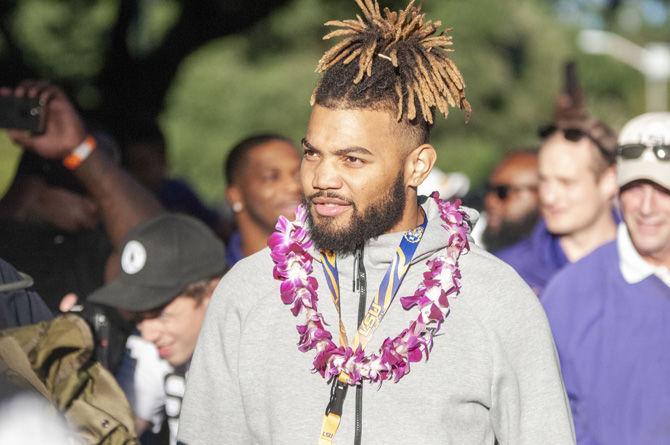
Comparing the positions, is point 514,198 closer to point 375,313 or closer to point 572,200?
point 572,200

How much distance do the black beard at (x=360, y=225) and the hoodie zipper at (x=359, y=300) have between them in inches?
1.6

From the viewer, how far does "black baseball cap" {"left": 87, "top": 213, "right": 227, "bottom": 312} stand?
529 centimetres

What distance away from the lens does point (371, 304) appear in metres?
3.70

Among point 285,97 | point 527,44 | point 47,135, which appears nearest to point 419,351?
point 47,135

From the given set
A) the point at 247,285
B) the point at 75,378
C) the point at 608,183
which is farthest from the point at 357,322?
the point at 608,183

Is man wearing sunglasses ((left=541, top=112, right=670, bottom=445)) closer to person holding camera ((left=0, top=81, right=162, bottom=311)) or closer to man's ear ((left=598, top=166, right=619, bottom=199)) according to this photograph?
man's ear ((left=598, top=166, right=619, bottom=199))

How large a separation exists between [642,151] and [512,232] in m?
3.91

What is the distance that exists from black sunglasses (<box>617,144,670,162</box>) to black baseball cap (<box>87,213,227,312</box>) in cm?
177

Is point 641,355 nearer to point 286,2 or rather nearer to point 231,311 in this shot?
point 231,311

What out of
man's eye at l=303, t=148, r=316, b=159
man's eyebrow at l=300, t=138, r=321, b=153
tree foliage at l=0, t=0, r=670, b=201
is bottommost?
tree foliage at l=0, t=0, r=670, b=201

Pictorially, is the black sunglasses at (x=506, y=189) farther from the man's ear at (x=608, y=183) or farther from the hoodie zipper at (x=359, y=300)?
the hoodie zipper at (x=359, y=300)

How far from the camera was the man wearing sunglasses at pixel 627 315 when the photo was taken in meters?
5.14

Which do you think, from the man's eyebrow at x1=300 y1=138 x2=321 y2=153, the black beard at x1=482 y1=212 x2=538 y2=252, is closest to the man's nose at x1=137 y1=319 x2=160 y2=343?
the man's eyebrow at x1=300 y1=138 x2=321 y2=153

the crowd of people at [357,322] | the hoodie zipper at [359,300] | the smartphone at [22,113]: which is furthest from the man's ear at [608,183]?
the hoodie zipper at [359,300]
